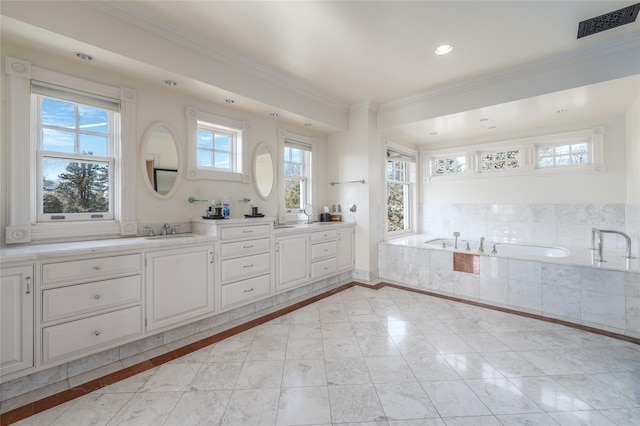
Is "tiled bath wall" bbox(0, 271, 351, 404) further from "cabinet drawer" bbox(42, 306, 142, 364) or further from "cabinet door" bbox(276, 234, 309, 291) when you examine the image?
"cabinet door" bbox(276, 234, 309, 291)

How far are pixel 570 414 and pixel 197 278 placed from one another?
2.81 meters

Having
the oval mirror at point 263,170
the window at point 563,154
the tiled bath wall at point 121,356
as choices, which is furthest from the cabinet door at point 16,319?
the window at point 563,154

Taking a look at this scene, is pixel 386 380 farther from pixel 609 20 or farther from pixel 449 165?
pixel 449 165

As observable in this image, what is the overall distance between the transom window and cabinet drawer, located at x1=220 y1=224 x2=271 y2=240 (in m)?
0.88

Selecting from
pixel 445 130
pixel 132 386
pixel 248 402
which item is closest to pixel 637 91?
pixel 445 130

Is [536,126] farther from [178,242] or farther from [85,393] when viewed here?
[85,393]

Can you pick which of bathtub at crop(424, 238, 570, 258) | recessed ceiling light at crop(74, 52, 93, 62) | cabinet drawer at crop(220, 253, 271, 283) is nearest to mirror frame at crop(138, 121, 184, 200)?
recessed ceiling light at crop(74, 52, 93, 62)

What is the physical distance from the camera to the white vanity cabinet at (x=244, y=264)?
271 cm

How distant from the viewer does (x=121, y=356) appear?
214 centimetres

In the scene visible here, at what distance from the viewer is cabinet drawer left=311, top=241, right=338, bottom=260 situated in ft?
12.2

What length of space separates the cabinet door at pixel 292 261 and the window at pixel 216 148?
0.98 metres

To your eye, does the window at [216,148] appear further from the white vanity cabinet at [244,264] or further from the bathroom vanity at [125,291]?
the white vanity cabinet at [244,264]

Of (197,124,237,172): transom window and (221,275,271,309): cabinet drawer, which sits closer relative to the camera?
(221,275,271,309): cabinet drawer

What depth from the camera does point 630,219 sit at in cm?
334
